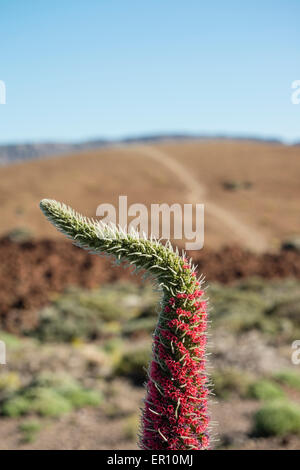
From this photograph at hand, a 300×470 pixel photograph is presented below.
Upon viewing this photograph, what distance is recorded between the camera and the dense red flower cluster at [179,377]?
7.85 feet

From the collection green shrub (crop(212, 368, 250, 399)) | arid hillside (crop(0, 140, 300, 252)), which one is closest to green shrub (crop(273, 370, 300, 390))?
green shrub (crop(212, 368, 250, 399))

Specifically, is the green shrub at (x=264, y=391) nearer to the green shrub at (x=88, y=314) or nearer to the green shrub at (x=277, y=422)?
the green shrub at (x=277, y=422)

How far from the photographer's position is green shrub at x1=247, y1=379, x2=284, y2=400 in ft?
30.5

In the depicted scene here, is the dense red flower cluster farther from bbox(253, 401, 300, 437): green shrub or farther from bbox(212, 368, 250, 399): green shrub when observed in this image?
bbox(212, 368, 250, 399): green shrub

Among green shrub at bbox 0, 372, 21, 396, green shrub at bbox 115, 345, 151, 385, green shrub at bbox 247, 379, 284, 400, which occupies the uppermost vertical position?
green shrub at bbox 115, 345, 151, 385

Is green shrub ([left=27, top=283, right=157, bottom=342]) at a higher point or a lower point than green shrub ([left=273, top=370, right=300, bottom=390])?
higher

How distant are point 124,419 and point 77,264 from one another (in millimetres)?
16415

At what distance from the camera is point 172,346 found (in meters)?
2.36

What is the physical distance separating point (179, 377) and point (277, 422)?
18.9ft

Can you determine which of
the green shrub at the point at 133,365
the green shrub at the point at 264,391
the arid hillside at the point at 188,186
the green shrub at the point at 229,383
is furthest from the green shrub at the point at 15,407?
the arid hillside at the point at 188,186

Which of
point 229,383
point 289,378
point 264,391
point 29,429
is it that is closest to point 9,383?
point 29,429

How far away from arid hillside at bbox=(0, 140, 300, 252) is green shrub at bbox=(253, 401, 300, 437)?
32164mm

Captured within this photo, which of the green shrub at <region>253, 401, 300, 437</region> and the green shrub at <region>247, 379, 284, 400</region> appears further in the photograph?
the green shrub at <region>247, 379, 284, 400</region>
